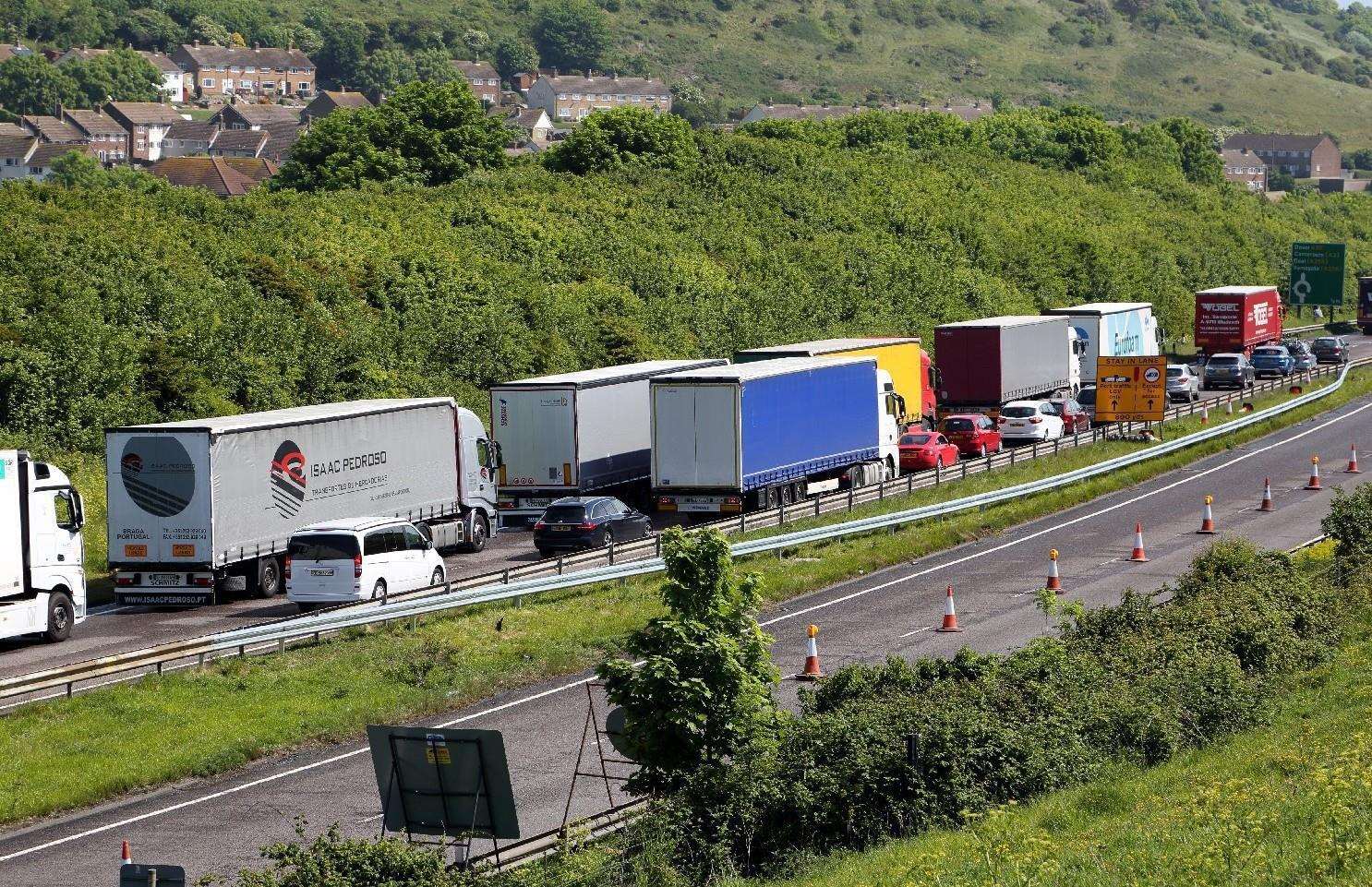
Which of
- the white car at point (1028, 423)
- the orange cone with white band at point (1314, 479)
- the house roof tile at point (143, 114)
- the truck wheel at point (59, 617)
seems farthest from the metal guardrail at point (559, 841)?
the house roof tile at point (143, 114)

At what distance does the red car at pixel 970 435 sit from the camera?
51.8 meters

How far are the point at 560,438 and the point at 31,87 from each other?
166031 mm

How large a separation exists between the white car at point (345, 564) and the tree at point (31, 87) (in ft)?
565

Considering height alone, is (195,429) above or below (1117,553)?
above

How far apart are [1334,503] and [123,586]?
23748mm

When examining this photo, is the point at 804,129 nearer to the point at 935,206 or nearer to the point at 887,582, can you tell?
the point at 935,206

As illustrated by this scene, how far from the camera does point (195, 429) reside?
3269 centimetres

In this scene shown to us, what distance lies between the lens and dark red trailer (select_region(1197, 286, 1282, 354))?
78.0m

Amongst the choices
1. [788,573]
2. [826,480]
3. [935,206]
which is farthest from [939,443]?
[935,206]

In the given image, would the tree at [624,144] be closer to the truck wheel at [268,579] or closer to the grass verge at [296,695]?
the grass verge at [296,695]

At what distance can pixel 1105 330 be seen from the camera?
217ft

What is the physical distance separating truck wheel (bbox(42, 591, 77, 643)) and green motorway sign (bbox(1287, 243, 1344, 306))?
7547 centimetres

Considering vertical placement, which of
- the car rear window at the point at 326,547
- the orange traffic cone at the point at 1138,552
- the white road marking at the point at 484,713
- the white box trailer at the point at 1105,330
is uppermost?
the white box trailer at the point at 1105,330

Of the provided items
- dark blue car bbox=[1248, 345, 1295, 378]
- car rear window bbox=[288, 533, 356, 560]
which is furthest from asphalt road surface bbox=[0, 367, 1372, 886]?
dark blue car bbox=[1248, 345, 1295, 378]
